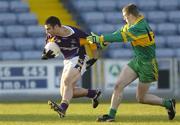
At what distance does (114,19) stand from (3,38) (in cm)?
336

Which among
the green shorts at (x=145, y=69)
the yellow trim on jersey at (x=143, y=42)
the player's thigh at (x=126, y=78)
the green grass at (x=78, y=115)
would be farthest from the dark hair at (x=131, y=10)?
the green grass at (x=78, y=115)

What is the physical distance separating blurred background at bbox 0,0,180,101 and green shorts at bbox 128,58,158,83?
6061mm

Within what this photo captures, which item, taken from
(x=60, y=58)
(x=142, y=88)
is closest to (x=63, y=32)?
(x=142, y=88)

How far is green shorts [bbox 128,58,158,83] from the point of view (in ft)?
34.1

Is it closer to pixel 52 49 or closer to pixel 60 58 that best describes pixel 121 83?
pixel 52 49

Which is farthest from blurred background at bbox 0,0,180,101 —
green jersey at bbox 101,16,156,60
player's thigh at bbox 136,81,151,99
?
green jersey at bbox 101,16,156,60

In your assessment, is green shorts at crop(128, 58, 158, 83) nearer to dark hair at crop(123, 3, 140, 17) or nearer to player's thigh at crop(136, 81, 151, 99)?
A: player's thigh at crop(136, 81, 151, 99)

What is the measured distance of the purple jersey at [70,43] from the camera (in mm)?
10953

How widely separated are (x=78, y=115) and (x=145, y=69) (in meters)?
1.81

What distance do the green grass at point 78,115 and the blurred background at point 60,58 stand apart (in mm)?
1721

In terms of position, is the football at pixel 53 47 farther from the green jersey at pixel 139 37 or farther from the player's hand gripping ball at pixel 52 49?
the green jersey at pixel 139 37

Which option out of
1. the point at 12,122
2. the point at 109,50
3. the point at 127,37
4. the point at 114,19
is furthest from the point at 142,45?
the point at 114,19

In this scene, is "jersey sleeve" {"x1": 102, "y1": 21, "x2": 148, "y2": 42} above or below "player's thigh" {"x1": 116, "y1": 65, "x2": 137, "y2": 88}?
above

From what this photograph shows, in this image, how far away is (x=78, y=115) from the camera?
38.4ft
